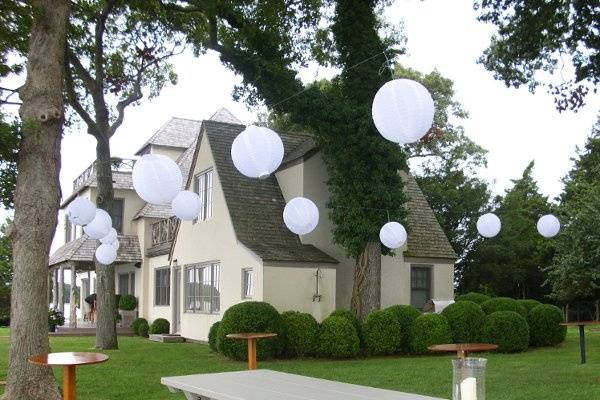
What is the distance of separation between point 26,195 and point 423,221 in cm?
1453

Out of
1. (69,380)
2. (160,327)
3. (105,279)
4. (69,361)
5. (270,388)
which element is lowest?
(160,327)

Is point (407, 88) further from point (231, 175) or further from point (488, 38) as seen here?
point (231, 175)

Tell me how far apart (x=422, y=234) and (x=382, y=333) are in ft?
19.7

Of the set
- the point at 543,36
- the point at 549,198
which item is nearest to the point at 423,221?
the point at 543,36

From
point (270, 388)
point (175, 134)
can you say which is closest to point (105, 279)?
point (175, 134)

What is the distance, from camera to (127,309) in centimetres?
2669

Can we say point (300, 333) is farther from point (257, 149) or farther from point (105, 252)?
point (257, 149)

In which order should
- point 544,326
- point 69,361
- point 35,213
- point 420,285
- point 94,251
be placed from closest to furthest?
point 69,361 < point 35,213 < point 544,326 < point 420,285 < point 94,251

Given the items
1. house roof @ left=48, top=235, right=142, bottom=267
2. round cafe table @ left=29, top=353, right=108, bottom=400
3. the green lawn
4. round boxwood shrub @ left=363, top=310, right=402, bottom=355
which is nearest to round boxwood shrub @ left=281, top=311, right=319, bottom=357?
the green lawn

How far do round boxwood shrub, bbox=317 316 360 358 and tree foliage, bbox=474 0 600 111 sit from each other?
6.77m

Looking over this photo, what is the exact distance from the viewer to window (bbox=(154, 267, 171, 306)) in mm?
24283

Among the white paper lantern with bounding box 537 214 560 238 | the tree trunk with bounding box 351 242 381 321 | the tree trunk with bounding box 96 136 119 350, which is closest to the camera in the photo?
the white paper lantern with bounding box 537 214 560 238

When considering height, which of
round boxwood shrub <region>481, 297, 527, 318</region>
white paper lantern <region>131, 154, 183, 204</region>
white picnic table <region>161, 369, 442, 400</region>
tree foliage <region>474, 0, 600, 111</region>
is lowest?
round boxwood shrub <region>481, 297, 527, 318</region>

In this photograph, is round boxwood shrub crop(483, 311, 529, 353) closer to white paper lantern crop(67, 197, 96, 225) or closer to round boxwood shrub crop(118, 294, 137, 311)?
white paper lantern crop(67, 197, 96, 225)
